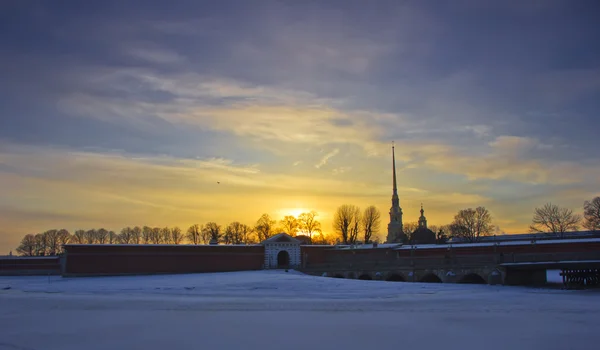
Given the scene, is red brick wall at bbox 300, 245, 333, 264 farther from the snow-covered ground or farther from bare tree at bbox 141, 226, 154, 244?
bare tree at bbox 141, 226, 154, 244

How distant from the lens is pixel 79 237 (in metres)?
137

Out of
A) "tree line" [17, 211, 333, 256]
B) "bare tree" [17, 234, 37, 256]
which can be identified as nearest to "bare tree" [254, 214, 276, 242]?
"tree line" [17, 211, 333, 256]

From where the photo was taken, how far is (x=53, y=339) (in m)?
17.8

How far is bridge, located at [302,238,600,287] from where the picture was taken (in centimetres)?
4456

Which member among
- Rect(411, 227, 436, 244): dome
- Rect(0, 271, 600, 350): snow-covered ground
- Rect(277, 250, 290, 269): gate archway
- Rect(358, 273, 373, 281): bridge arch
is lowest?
Rect(358, 273, 373, 281): bridge arch

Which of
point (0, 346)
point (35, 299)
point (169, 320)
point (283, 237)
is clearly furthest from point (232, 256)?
point (0, 346)

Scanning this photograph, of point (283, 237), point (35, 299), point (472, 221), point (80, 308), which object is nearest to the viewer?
point (80, 308)

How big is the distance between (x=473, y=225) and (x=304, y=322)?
9537 centimetres

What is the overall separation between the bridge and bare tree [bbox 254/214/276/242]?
56165 millimetres

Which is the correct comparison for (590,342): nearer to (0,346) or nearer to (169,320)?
(169,320)

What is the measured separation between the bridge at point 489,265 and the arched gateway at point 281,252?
6.60 metres

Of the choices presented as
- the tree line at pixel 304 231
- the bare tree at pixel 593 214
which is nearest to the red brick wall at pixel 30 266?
the tree line at pixel 304 231

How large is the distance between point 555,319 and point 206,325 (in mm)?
14881

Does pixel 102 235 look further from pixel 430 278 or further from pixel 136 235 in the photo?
pixel 430 278
